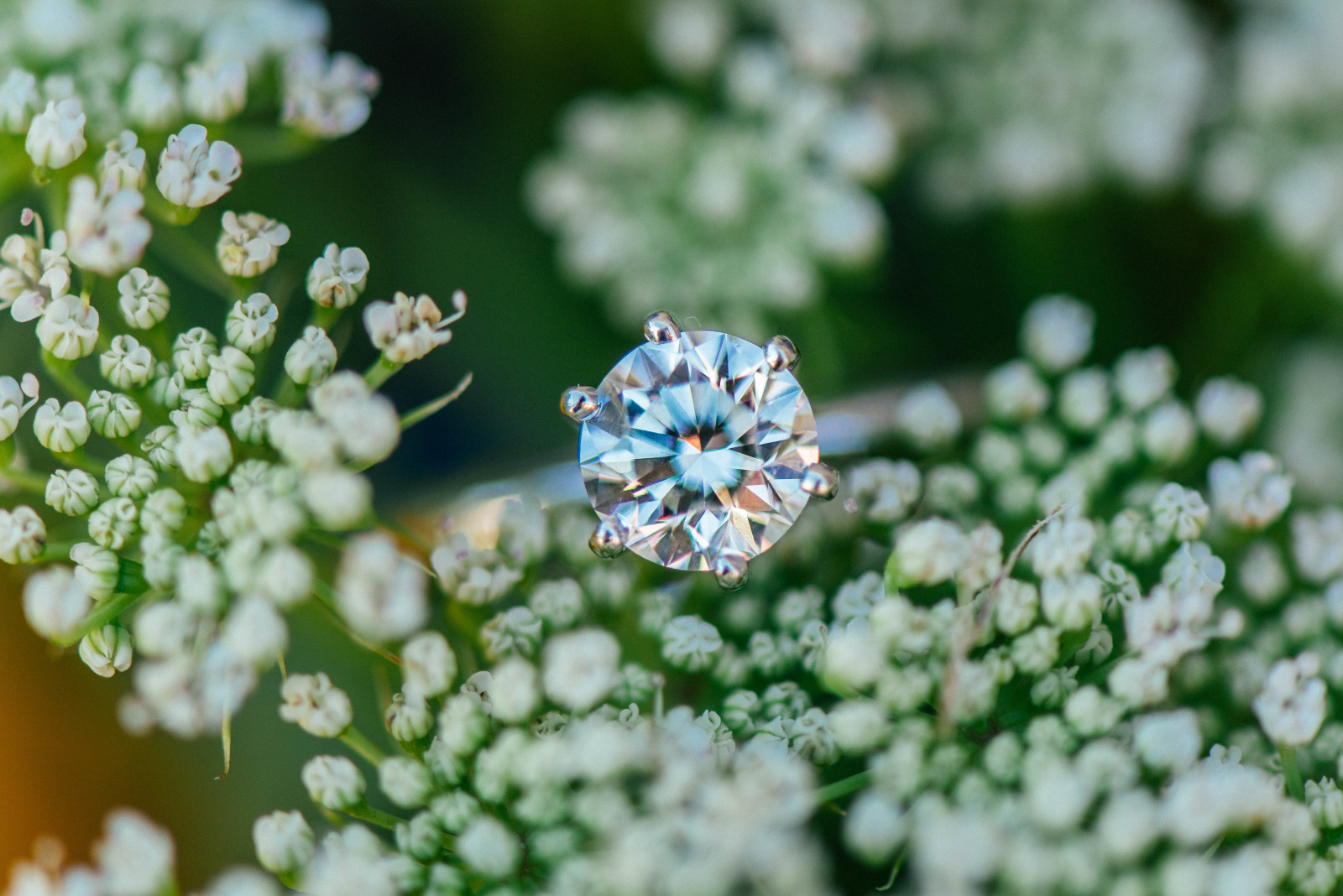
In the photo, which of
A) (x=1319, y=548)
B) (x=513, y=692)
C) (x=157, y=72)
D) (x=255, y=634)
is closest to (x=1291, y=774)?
(x=1319, y=548)

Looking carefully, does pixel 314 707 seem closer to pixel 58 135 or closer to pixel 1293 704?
pixel 58 135

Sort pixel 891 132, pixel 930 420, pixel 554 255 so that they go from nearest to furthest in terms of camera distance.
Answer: pixel 930 420 → pixel 891 132 → pixel 554 255

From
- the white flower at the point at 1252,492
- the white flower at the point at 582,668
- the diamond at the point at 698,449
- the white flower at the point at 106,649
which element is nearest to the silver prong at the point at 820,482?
the diamond at the point at 698,449

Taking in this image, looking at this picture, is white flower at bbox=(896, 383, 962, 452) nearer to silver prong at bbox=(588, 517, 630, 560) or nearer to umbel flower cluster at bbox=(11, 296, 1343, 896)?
umbel flower cluster at bbox=(11, 296, 1343, 896)

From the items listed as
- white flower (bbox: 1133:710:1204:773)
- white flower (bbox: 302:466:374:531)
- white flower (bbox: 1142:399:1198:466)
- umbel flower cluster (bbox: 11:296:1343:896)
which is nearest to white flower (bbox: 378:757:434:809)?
umbel flower cluster (bbox: 11:296:1343:896)

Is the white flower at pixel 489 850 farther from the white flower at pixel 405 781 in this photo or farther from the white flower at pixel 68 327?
the white flower at pixel 68 327

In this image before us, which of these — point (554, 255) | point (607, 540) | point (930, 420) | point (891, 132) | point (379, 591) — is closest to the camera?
point (379, 591)
